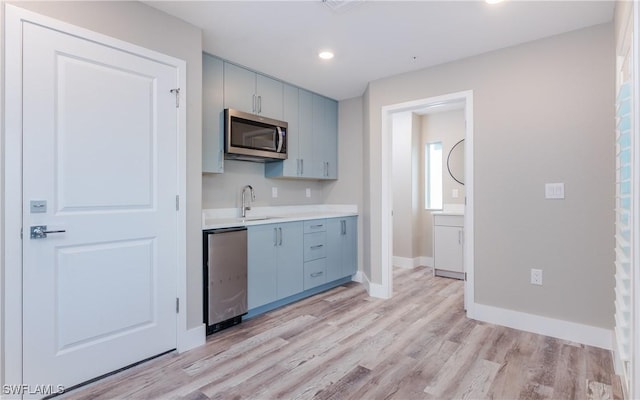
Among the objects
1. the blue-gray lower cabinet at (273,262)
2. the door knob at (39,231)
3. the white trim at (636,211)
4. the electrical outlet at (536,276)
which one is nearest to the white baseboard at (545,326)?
the electrical outlet at (536,276)

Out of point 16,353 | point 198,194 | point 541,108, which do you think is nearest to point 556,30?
point 541,108

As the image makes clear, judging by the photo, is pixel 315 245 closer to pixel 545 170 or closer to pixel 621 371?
pixel 545 170

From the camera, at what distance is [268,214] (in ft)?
12.6

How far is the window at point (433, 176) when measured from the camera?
5219 mm

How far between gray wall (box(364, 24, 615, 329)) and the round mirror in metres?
1.96

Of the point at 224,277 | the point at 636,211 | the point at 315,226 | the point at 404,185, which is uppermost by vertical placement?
the point at 404,185

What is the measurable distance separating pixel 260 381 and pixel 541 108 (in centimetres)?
289

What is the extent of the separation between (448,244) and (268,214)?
2.43m

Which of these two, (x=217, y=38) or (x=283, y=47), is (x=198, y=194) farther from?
(x=283, y=47)

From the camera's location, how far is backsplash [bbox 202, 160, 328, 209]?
328cm

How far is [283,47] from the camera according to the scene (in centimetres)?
281

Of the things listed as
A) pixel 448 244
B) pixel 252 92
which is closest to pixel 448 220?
pixel 448 244

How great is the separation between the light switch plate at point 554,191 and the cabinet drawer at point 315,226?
207cm

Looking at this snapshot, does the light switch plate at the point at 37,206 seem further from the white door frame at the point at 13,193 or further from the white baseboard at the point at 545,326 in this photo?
the white baseboard at the point at 545,326
